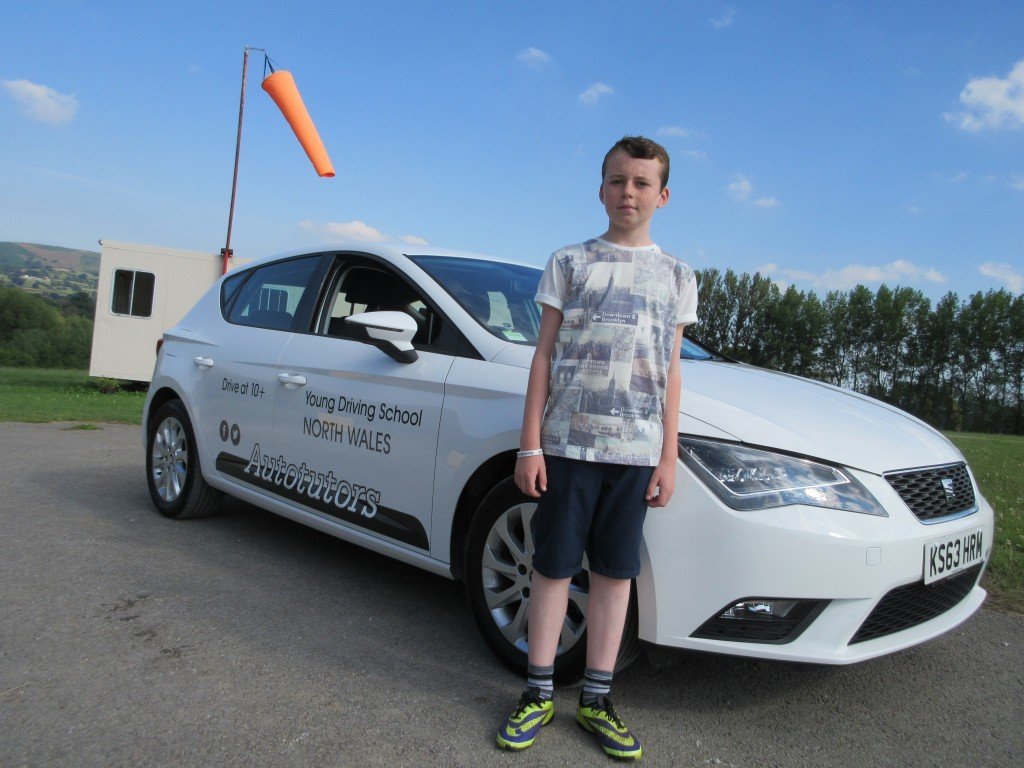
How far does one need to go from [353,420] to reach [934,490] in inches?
87.1

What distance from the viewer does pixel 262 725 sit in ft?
8.09

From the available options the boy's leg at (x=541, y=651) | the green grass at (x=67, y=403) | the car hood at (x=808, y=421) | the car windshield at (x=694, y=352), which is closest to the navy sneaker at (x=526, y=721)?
the boy's leg at (x=541, y=651)

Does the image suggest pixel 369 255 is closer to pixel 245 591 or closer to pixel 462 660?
pixel 245 591

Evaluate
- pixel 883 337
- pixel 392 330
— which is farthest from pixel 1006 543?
pixel 883 337

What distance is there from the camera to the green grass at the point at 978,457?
4379mm

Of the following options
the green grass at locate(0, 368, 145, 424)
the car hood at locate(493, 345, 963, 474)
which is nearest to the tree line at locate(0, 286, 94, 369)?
the green grass at locate(0, 368, 145, 424)

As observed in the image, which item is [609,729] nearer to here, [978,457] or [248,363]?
[248,363]

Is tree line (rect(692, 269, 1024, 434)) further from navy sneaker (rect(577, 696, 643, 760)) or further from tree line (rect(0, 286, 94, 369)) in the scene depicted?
navy sneaker (rect(577, 696, 643, 760))

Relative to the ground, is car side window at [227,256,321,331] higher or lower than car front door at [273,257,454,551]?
higher

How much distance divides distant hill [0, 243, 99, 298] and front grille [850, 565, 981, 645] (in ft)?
321

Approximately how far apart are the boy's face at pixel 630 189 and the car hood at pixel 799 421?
1.99 ft

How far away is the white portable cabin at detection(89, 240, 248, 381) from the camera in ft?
50.7

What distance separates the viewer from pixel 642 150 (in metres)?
2.33

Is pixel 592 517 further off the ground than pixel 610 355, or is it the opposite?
pixel 610 355
